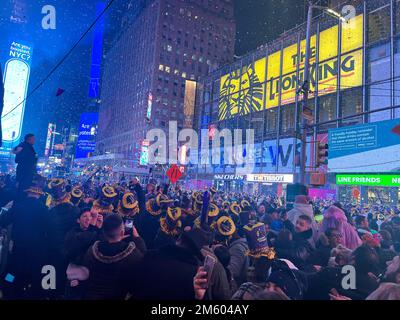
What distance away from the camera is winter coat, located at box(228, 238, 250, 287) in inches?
188

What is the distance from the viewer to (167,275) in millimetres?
3221

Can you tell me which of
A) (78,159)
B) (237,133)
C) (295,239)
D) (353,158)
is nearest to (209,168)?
(237,133)

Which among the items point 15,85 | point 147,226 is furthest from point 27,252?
point 15,85

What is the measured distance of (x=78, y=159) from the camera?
101188 millimetres

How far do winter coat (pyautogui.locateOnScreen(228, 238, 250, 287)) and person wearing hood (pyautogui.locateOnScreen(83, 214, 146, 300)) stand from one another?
193 cm

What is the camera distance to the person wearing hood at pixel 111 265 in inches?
134

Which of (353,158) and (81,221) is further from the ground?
(353,158)

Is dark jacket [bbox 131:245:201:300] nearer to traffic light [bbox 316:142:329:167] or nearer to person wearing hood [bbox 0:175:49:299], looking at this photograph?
person wearing hood [bbox 0:175:49:299]

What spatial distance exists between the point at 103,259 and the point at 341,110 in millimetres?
34959

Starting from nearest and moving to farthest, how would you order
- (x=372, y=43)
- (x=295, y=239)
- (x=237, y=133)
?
(x=295, y=239) → (x=372, y=43) → (x=237, y=133)

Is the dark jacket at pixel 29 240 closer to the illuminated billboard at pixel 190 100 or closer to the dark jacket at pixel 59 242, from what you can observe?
the dark jacket at pixel 59 242

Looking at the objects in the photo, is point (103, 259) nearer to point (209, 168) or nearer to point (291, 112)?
point (291, 112)

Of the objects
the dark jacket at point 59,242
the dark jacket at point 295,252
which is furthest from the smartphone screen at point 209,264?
the dark jacket at point 59,242

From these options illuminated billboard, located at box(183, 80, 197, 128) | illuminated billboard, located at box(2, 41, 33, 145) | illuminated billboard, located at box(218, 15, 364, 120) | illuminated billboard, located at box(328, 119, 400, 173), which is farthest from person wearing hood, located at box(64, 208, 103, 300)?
illuminated billboard, located at box(2, 41, 33, 145)
